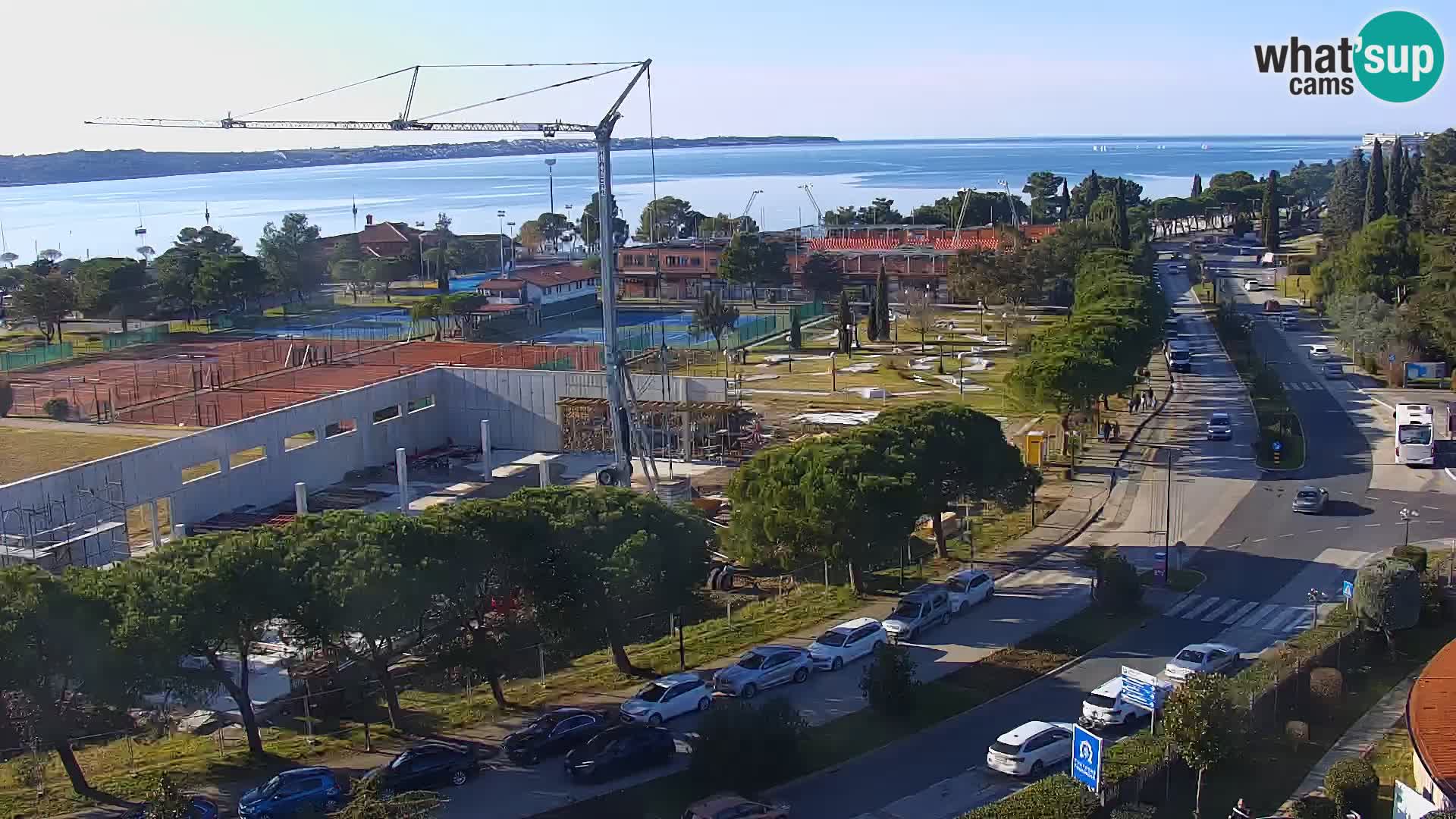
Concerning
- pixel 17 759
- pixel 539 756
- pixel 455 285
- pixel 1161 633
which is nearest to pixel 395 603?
pixel 539 756

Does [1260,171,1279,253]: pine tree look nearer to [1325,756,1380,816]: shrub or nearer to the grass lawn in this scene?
the grass lawn

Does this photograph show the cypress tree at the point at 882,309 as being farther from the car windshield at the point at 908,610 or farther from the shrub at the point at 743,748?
the shrub at the point at 743,748

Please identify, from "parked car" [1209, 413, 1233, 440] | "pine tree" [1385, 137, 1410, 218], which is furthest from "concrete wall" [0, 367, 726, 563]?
"pine tree" [1385, 137, 1410, 218]

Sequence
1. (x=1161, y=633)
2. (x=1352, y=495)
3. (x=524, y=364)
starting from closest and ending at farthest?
1. (x=1161, y=633)
2. (x=1352, y=495)
3. (x=524, y=364)

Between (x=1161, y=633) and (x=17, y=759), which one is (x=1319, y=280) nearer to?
(x=1161, y=633)

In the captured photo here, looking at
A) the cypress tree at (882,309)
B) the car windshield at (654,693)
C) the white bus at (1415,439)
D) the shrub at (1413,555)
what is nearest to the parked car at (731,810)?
the car windshield at (654,693)
